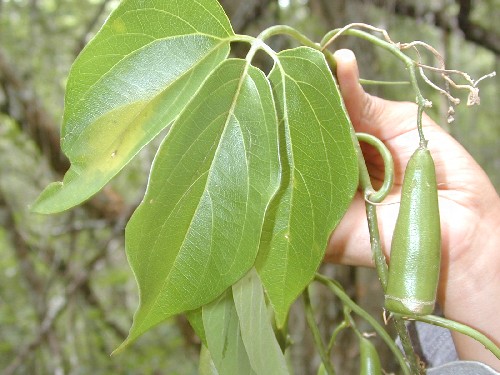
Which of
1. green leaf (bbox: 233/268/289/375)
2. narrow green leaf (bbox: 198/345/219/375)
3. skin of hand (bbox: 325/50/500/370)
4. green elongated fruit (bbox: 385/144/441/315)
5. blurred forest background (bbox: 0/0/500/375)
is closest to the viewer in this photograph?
green elongated fruit (bbox: 385/144/441/315)

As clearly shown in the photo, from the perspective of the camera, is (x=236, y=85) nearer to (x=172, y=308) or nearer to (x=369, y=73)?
(x=172, y=308)

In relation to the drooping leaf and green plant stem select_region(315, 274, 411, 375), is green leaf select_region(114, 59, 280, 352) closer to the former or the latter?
the drooping leaf

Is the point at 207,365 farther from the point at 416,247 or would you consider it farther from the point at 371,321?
the point at 416,247

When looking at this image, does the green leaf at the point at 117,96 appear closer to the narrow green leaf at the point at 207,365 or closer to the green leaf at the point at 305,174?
the green leaf at the point at 305,174

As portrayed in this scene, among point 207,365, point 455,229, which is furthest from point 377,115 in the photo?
point 207,365

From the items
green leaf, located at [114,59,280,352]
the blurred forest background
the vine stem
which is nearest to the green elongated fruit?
the vine stem

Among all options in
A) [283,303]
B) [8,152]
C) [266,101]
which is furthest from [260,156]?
[8,152]

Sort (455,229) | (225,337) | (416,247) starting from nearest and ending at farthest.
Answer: (416,247) < (225,337) < (455,229)
